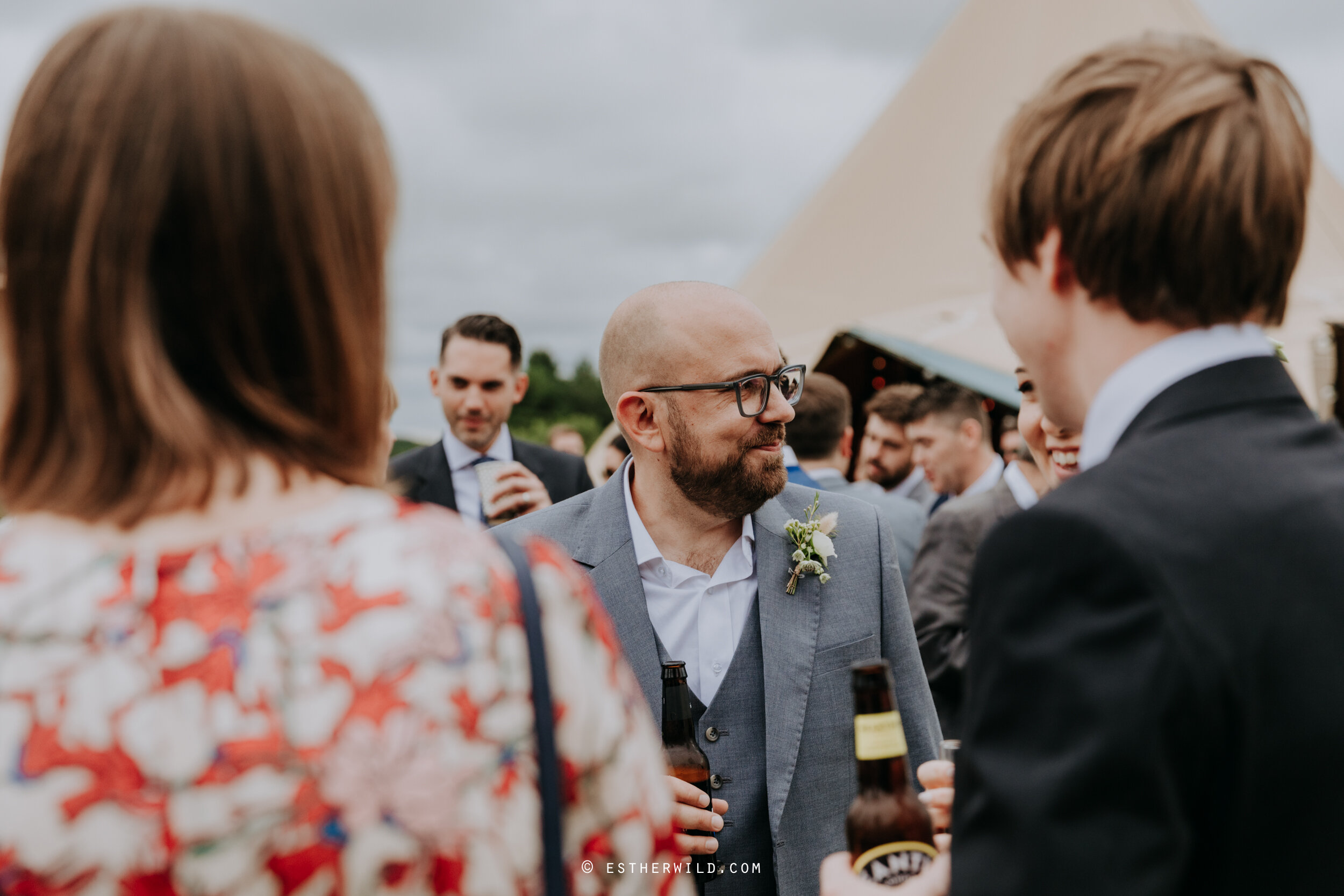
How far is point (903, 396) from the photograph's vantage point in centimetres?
823

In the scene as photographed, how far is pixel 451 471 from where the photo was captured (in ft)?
19.8

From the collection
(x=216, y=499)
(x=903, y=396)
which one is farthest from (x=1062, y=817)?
(x=903, y=396)

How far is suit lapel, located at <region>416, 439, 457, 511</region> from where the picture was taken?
5.89m

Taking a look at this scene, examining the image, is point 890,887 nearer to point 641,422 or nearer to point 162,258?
point 162,258

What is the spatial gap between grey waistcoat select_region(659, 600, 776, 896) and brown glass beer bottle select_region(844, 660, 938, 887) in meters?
Result: 0.90

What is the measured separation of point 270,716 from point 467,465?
→ 5161mm

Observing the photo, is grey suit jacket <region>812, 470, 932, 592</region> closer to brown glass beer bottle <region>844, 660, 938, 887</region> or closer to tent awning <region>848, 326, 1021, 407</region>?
brown glass beer bottle <region>844, 660, 938, 887</region>

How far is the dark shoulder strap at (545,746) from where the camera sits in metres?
1.06

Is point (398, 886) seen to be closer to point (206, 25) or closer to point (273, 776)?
point (273, 776)

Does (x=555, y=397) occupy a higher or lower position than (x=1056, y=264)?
higher

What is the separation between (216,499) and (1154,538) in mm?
1046

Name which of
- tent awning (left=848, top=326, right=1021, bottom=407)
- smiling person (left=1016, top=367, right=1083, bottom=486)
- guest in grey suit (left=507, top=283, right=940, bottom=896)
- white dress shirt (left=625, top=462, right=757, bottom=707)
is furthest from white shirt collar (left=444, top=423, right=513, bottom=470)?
tent awning (left=848, top=326, right=1021, bottom=407)


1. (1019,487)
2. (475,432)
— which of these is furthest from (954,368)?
(1019,487)

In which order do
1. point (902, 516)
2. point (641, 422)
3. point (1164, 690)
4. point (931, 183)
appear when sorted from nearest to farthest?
point (1164, 690) < point (641, 422) < point (902, 516) < point (931, 183)
